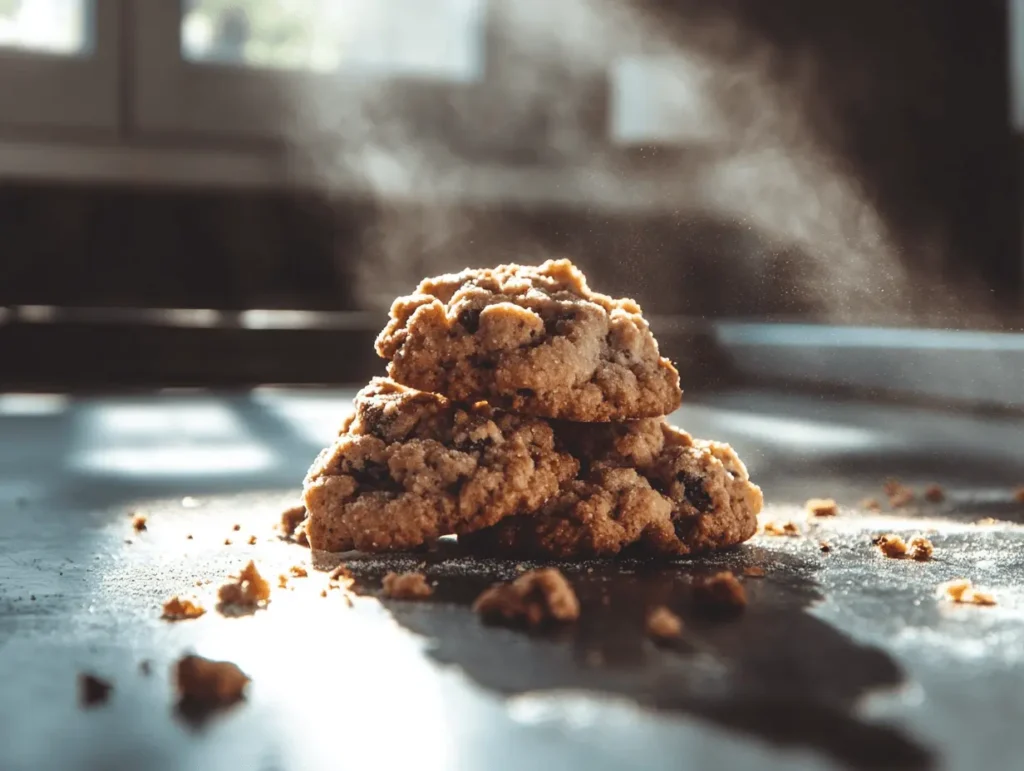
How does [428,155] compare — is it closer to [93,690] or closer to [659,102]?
[659,102]

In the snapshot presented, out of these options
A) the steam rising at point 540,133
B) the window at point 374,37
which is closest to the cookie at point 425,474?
the steam rising at point 540,133

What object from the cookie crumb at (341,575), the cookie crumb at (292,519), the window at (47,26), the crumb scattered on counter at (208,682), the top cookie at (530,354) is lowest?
the cookie crumb at (292,519)

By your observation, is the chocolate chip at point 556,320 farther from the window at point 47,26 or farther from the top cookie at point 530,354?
the window at point 47,26

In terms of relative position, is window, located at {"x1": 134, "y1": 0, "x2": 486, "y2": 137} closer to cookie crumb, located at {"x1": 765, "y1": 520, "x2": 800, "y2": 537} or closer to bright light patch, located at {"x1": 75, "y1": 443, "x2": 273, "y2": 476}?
bright light patch, located at {"x1": 75, "y1": 443, "x2": 273, "y2": 476}

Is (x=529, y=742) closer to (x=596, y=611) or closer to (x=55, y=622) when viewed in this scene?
(x=596, y=611)

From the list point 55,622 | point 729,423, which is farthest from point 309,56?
point 55,622

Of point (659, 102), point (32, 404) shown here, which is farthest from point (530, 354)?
point (659, 102)
